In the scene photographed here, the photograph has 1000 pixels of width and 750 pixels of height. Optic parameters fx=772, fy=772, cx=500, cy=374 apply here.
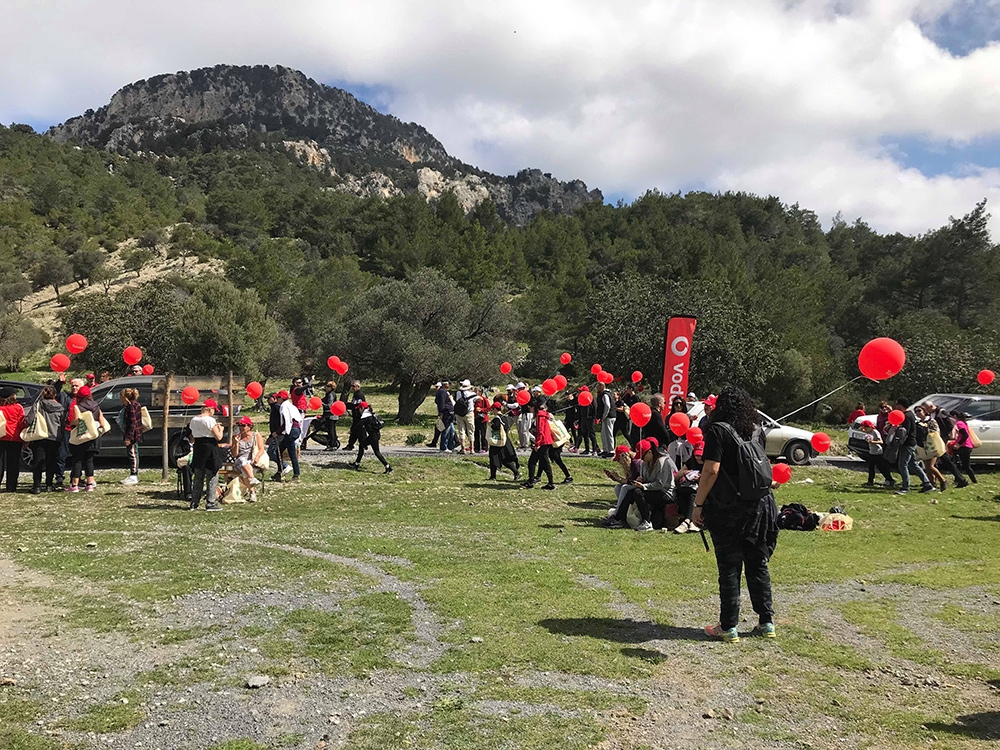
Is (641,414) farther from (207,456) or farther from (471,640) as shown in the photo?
(471,640)

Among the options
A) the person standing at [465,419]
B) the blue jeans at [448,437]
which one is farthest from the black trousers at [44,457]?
the person standing at [465,419]

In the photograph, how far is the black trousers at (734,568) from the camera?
562 centimetres

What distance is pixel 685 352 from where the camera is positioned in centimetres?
1662

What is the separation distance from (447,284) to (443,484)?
19440mm

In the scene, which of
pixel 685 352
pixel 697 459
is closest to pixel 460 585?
pixel 697 459

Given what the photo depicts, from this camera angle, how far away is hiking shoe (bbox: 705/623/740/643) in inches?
223

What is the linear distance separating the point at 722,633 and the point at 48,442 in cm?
1155

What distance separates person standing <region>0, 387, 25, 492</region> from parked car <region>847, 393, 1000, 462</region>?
17324mm

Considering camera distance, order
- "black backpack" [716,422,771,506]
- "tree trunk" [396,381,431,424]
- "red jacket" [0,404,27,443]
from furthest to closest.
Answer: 1. "tree trunk" [396,381,431,424]
2. "red jacket" [0,404,27,443]
3. "black backpack" [716,422,771,506]

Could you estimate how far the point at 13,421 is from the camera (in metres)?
12.2

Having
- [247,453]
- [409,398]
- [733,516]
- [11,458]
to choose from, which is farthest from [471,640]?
[409,398]

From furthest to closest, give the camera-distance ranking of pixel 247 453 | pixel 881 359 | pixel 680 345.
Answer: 1. pixel 680 345
2. pixel 247 453
3. pixel 881 359

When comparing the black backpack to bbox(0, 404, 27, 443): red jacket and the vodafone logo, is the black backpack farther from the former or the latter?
bbox(0, 404, 27, 443): red jacket

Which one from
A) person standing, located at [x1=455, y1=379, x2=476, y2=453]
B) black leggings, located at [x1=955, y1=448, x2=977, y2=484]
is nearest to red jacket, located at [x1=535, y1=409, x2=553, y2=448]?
person standing, located at [x1=455, y1=379, x2=476, y2=453]
